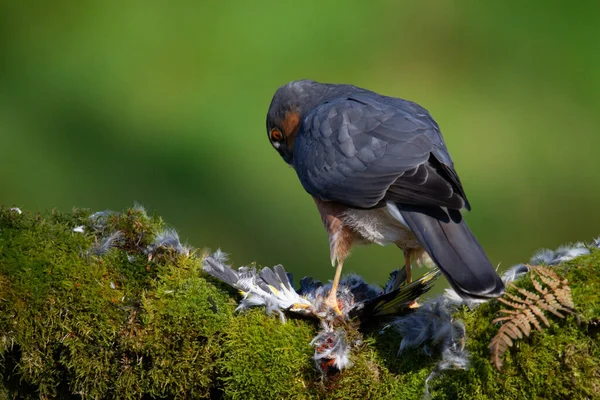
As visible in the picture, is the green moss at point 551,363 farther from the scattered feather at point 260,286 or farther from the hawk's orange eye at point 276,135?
the hawk's orange eye at point 276,135

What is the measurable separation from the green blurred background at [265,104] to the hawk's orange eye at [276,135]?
197cm

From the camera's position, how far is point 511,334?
2.60 metres

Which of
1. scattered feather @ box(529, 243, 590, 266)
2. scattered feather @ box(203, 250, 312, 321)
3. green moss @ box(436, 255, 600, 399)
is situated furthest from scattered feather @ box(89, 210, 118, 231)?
scattered feather @ box(529, 243, 590, 266)

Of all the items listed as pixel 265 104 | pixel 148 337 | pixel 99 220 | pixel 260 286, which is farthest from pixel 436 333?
pixel 265 104

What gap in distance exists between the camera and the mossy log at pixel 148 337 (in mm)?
2973

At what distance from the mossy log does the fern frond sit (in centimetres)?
12

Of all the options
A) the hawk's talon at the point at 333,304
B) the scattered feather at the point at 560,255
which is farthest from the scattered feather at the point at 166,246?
the scattered feather at the point at 560,255

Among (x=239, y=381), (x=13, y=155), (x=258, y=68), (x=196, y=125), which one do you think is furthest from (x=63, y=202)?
(x=239, y=381)

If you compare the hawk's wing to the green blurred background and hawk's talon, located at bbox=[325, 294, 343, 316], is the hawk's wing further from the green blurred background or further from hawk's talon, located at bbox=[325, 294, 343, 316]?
the green blurred background

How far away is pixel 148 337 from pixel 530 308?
4.68ft

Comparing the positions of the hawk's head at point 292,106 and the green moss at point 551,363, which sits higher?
the hawk's head at point 292,106

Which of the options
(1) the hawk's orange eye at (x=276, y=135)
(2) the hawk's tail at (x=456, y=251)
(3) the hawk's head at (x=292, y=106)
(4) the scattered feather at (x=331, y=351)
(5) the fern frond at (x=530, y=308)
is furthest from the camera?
(1) the hawk's orange eye at (x=276, y=135)

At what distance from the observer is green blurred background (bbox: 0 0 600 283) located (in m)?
7.28

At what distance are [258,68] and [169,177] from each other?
5.80 ft
